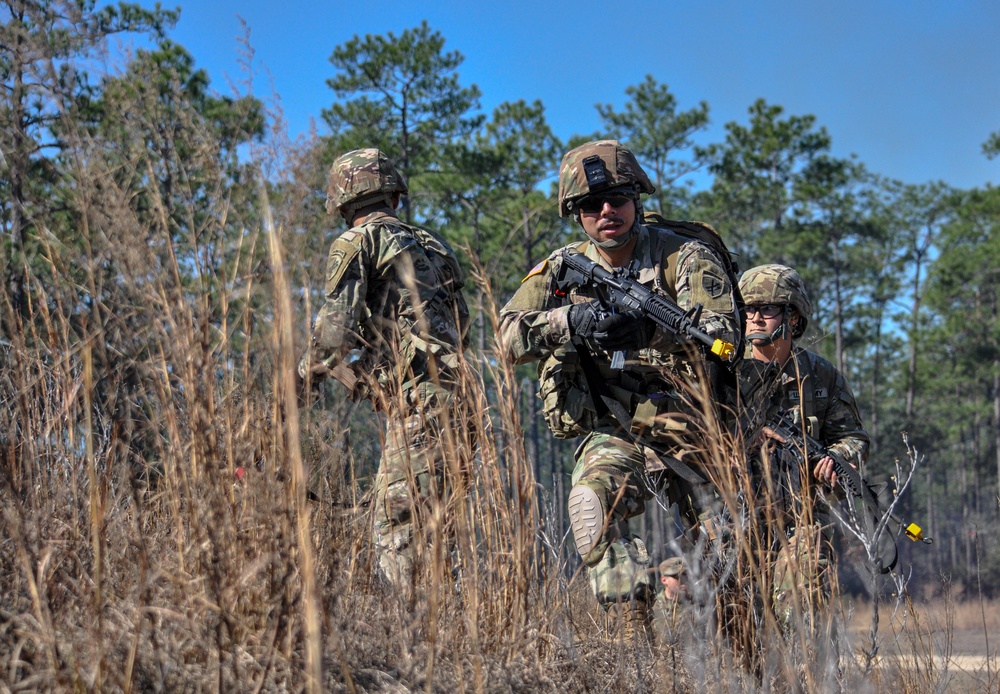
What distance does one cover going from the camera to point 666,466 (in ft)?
11.3

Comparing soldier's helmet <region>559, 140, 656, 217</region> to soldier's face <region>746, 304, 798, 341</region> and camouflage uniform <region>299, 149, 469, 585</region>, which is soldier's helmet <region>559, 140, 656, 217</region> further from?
soldier's face <region>746, 304, 798, 341</region>

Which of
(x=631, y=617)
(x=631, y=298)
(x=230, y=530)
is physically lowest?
(x=631, y=617)

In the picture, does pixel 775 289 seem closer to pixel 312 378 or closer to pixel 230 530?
pixel 312 378

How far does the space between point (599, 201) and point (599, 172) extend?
0.13m

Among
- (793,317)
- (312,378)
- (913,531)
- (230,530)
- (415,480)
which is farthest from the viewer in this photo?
(793,317)

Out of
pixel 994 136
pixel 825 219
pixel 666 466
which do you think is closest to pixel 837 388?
pixel 666 466

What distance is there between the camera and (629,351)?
11.4 ft

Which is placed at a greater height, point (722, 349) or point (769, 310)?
point (769, 310)

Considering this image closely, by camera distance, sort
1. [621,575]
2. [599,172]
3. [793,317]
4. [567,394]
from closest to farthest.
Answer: [621,575], [599,172], [567,394], [793,317]

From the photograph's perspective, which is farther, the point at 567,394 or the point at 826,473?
the point at 826,473

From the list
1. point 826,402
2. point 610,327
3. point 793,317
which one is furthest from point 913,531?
point 610,327

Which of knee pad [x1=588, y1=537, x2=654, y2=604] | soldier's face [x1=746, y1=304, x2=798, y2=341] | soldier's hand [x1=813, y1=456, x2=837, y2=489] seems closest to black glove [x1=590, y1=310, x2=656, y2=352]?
knee pad [x1=588, y1=537, x2=654, y2=604]

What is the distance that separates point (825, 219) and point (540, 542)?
25.5m

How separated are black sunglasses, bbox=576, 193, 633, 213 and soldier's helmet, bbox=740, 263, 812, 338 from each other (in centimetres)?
112
